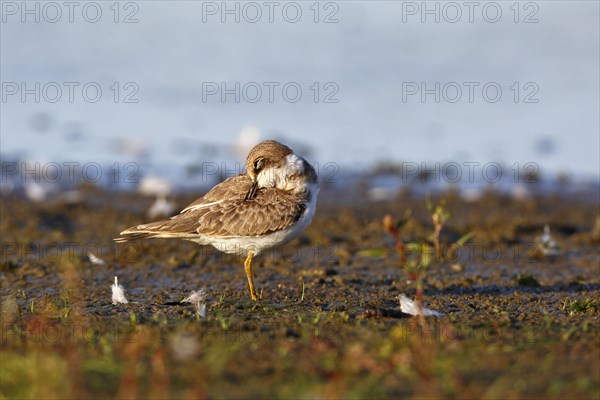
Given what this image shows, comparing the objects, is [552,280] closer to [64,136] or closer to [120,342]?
[120,342]

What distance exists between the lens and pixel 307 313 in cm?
762

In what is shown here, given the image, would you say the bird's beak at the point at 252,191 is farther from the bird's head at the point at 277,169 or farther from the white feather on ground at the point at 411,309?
the white feather on ground at the point at 411,309

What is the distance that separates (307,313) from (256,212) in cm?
166

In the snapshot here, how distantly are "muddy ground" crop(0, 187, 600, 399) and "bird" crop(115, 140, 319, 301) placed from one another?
0.55 m

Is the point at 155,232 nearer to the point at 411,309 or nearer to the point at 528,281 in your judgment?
the point at 411,309

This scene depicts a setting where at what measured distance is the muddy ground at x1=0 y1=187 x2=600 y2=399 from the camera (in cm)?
542

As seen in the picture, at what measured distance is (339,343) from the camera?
6.42 metres

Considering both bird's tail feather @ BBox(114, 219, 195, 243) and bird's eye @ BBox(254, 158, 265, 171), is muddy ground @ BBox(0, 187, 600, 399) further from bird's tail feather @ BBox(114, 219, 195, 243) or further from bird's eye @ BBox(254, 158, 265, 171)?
bird's eye @ BBox(254, 158, 265, 171)

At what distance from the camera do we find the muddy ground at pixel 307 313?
5418mm

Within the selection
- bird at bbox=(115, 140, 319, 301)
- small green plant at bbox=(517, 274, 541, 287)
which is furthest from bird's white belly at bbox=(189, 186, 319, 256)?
small green plant at bbox=(517, 274, 541, 287)

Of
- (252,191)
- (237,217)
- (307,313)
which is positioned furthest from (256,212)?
(307,313)

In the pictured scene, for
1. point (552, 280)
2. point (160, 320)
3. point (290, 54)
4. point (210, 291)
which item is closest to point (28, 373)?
point (160, 320)

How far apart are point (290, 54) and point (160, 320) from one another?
16.8 m

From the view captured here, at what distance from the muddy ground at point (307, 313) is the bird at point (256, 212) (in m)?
0.55
